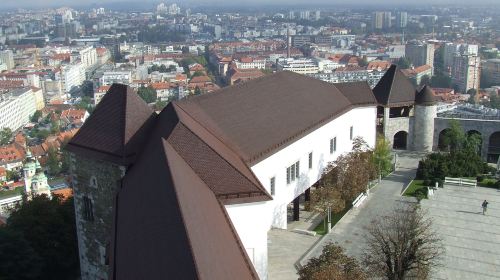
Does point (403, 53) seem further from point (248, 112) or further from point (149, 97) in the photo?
point (248, 112)

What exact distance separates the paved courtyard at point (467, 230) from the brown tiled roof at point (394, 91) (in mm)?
11732

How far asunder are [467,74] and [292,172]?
117460 mm

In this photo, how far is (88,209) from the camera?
85.1ft

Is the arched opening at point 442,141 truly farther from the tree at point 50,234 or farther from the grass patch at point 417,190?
the tree at point 50,234

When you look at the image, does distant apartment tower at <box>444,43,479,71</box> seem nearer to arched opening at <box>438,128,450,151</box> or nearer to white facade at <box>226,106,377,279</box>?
arched opening at <box>438,128,450,151</box>

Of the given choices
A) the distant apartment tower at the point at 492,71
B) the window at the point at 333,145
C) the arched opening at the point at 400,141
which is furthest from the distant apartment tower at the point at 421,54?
the window at the point at 333,145

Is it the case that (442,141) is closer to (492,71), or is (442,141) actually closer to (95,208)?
(95,208)

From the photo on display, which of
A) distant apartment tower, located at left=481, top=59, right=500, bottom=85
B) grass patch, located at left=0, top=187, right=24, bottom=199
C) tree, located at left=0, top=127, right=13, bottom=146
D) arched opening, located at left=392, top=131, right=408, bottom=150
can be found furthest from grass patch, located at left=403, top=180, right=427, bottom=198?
distant apartment tower, located at left=481, top=59, right=500, bottom=85

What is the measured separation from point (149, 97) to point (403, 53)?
99.3m

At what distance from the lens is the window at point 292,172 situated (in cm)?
3030

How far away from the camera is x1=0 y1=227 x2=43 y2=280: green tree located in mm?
26109

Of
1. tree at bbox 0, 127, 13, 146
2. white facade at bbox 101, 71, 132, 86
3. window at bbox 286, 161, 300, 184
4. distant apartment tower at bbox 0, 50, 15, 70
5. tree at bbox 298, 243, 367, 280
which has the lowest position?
tree at bbox 0, 127, 13, 146

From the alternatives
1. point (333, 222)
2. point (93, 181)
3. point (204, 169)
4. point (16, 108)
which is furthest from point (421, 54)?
point (204, 169)

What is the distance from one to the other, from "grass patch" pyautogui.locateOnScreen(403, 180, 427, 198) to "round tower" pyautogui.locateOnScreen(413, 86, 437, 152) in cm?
1045
